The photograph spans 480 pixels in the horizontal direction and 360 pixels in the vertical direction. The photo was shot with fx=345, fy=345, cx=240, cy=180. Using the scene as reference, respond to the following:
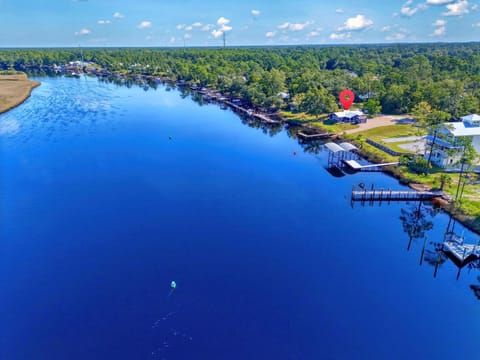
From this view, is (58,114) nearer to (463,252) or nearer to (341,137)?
(341,137)

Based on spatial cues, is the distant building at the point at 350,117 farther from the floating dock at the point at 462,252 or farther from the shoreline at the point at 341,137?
the floating dock at the point at 462,252

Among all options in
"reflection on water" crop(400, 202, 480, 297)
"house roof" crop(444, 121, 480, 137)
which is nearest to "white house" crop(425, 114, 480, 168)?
"house roof" crop(444, 121, 480, 137)

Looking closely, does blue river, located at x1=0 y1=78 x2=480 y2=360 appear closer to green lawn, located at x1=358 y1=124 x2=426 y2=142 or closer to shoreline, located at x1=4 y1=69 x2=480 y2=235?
shoreline, located at x1=4 y1=69 x2=480 y2=235

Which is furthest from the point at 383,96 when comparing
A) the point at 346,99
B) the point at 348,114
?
the point at 348,114

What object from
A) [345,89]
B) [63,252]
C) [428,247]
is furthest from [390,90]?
[63,252]

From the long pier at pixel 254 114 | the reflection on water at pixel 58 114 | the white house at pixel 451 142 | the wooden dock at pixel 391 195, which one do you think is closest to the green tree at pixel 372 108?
the long pier at pixel 254 114
